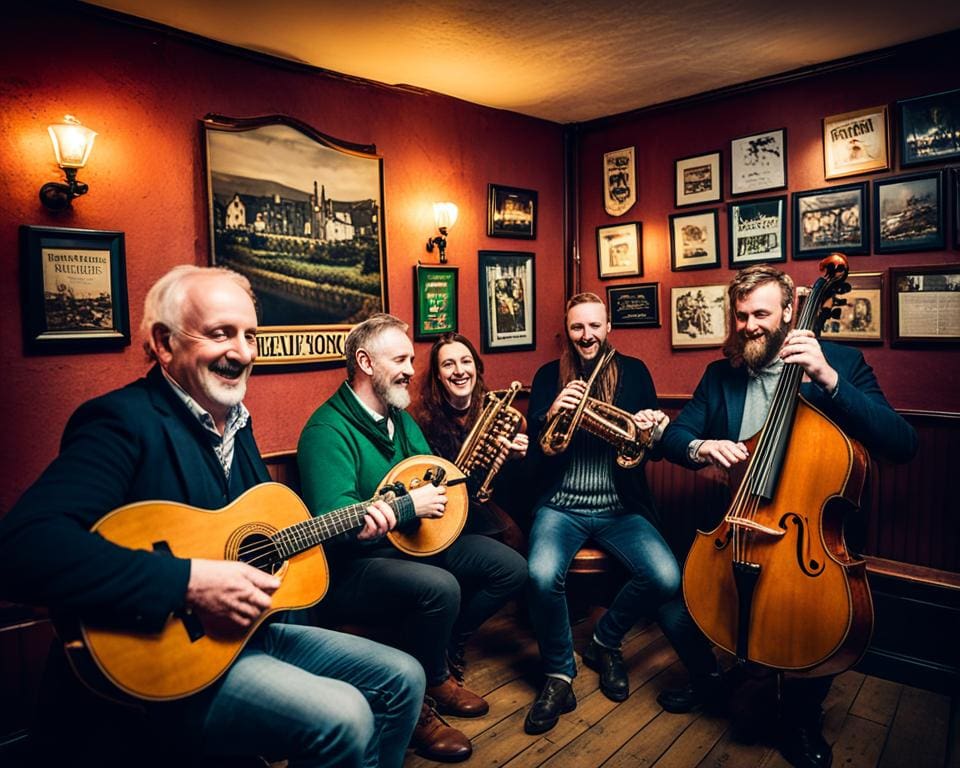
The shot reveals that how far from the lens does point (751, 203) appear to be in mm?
3885

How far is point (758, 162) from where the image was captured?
12.6 feet

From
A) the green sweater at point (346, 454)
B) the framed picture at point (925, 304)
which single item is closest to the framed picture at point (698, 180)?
the framed picture at point (925, 304)

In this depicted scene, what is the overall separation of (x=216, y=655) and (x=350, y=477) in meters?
0.89

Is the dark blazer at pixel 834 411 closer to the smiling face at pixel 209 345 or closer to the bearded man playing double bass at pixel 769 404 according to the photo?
the bearded man playing double bass at pixel 769 404

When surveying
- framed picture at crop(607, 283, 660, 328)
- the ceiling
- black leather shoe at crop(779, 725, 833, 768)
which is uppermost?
the ceiling

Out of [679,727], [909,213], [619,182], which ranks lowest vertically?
[679,727]

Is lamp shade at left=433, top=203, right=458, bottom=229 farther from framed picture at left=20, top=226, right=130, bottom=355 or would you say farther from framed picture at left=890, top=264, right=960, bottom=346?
framed picture at left=890, top=264, right=960, bottom=346

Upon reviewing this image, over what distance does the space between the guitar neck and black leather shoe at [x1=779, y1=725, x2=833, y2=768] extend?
5.95 ft

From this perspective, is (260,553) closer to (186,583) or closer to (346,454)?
(186,583)

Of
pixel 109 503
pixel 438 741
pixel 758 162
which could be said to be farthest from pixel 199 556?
pixel 758 162

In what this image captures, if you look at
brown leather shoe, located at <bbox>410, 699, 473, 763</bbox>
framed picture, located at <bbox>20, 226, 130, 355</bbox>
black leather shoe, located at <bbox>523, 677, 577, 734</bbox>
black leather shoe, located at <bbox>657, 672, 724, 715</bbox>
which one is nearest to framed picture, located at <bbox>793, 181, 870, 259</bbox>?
black leather shoe, located at <bbox>657, 672, 724, 715</bbox>

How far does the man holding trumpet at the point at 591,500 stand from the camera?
275 cm

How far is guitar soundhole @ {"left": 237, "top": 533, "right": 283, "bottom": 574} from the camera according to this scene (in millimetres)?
1702

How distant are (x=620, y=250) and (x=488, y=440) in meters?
2.32
